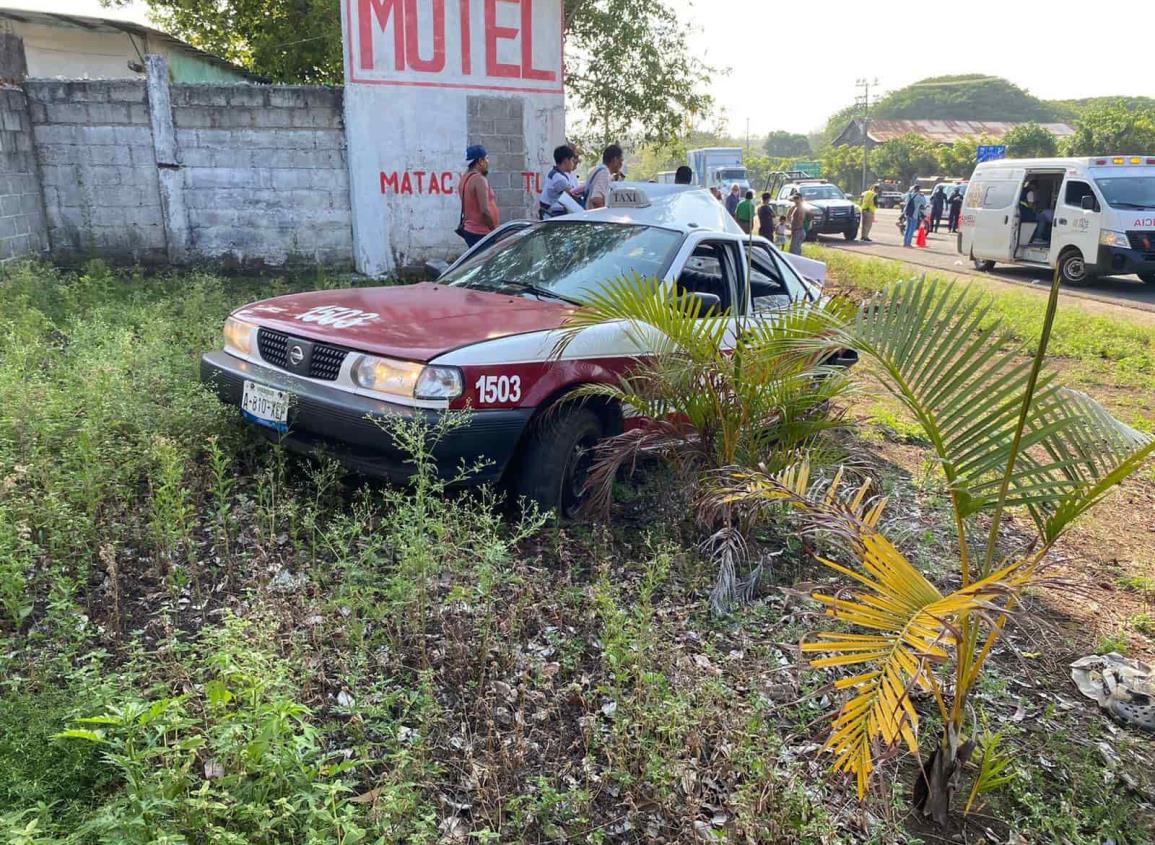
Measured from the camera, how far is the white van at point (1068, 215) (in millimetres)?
13930

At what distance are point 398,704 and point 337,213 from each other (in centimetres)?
856

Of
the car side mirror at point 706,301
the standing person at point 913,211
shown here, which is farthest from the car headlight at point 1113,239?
the car side mirror at point 706,301

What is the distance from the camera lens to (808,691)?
3262mm

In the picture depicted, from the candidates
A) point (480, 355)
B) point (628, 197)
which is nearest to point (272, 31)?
point (628, 197)

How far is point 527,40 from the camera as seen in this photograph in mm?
11094

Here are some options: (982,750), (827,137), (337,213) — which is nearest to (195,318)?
(337,213)

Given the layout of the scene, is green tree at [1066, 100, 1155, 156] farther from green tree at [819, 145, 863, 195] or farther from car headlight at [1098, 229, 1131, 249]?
car headlight at [1098, 229, 1131, 249]

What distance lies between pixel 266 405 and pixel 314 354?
35 centimetres

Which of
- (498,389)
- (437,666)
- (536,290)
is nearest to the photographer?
(437,666)

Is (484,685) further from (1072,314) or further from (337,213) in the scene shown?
(1072,314)

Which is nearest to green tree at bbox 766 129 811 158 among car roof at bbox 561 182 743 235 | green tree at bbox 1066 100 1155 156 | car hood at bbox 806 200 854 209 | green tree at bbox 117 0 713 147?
green tree at bbox 1066 100 1155 156

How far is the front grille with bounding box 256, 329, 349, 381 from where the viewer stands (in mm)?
3980

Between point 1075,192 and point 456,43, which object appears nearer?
point 456,43

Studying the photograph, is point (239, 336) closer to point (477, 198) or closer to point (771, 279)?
point (771, 279)
